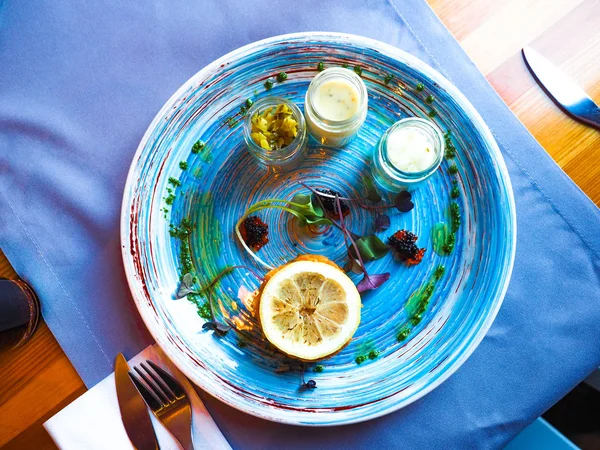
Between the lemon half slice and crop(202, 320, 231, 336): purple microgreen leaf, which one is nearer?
the lemon half slice

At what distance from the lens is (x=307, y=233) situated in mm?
1186

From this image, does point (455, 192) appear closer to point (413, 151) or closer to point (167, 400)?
point (413, 151)

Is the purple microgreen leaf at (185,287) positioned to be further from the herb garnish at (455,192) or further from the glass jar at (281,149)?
the herb garnish at (455,192)

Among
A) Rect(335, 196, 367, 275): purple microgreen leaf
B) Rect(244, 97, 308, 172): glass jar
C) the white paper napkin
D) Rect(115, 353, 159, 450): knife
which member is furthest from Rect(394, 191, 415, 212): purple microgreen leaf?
Rect(115, 353, 159, 450): knife

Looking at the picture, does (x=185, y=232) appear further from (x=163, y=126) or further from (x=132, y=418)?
(x=132, y=418)

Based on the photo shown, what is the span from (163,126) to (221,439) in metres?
0.77

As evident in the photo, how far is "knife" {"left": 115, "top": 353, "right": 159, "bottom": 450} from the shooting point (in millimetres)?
1139

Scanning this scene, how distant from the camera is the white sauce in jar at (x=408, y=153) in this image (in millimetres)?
1107

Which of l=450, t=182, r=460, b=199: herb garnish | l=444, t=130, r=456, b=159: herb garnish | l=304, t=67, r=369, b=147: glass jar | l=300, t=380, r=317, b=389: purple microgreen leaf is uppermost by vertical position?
l=304, t=67, r=369, b=147: glass jar

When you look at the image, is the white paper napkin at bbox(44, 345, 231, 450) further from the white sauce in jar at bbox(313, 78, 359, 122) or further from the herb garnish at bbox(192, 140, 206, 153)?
the white sauce in jar at bbox(313, 78, 359, 122)

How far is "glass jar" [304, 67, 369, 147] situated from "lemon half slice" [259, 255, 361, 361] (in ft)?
1.01

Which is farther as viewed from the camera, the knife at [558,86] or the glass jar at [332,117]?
the knife at [558,86]

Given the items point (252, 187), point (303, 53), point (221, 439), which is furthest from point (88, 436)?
point (303, 53)

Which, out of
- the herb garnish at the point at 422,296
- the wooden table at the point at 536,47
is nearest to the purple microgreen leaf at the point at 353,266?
the herb garnish at the point at 422,296
